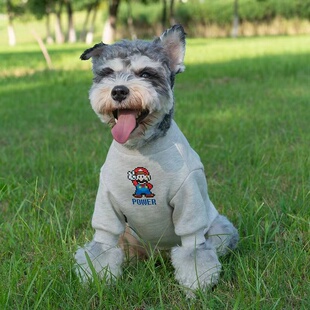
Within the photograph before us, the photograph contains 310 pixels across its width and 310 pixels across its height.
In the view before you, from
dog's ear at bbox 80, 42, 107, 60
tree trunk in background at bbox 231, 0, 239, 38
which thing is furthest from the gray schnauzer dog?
tree trunk in background at bbox 231, 0, 239, 38

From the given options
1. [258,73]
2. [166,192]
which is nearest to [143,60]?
[166,192]

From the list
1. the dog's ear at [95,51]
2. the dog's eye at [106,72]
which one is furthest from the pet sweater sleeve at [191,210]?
the dog's ear at [95,51]

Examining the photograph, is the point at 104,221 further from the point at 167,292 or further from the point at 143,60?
the point at 143,60

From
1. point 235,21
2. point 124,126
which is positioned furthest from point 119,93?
point 235,21

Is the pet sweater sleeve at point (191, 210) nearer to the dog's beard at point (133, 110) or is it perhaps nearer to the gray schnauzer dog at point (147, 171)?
Result: the gray schnauzer dog at point (147, 171)

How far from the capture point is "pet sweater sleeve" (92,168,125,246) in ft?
9.91

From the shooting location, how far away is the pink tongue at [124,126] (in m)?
2.76

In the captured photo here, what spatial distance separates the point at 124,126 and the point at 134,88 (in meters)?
0.20

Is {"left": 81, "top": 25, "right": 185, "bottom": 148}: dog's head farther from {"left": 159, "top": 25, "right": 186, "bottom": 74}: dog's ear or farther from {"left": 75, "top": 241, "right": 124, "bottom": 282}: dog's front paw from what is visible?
{"left": 75, "top": 241, "right": 124, "bottom": 282}: dog's front paw

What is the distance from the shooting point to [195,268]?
2.86m

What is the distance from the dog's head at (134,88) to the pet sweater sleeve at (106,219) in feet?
1.03

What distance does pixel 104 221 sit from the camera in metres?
3.05

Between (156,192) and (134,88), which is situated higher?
(134,88)

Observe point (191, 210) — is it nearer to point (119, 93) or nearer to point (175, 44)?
point (119, 93)
